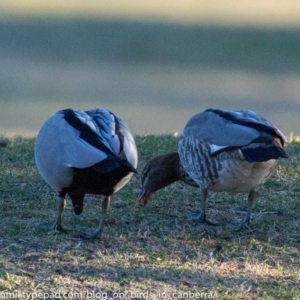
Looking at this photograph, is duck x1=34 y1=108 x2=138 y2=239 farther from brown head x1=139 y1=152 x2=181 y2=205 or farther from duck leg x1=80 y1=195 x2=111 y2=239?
brown head x1=139 y1=152 x2=181 y2=205

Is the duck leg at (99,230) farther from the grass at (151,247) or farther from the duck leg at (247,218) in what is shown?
the duck leg at (247,218)

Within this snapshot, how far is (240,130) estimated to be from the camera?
249 inches

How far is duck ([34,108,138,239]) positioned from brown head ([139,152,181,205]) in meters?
1.02

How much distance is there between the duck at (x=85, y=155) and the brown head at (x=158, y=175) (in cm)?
102

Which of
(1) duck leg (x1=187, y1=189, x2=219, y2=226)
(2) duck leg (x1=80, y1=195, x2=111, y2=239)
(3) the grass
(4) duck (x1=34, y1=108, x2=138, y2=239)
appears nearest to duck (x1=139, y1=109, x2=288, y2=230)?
(1) duck leg (x1=187, y1=189, x2=219, y2=226)

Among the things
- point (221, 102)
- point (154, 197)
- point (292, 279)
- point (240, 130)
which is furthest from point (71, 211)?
point (221, 102)

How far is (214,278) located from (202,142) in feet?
4.60

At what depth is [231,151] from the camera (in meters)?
6.38

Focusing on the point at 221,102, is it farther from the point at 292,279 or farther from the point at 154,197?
the point at 292,279

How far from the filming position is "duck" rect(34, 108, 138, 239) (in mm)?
5805

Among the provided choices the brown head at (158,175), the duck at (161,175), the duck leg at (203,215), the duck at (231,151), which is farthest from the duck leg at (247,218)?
the brown head at (158,175)

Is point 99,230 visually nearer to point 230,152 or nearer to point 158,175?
point 230,152

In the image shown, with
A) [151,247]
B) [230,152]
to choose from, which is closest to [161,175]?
[230,152]

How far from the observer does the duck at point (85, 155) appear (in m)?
5.80
